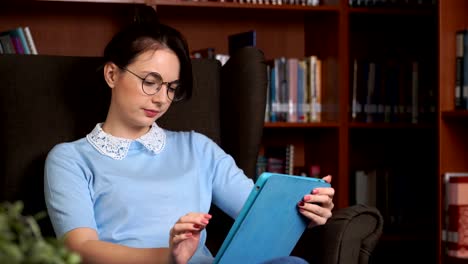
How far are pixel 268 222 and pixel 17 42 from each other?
69.2 inches

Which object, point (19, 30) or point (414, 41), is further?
point (414, 41)

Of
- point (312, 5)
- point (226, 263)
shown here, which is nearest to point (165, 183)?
point (226, 263)

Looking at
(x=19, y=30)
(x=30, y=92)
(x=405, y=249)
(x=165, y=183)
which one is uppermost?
(x=19, y=30)

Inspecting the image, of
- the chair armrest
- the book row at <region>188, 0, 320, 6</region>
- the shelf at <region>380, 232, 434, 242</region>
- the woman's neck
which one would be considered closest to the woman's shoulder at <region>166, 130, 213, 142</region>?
the woman's neck

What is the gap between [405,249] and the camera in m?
3.37

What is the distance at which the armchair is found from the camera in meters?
1.81

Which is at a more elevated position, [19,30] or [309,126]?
[19,30]

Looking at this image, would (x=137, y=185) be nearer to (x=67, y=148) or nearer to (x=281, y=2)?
(x=67, y=148)

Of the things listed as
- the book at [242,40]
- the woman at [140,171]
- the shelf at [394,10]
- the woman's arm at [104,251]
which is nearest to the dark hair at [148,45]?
the woman at [140,171]

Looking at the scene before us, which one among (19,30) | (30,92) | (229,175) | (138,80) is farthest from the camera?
(19,30)

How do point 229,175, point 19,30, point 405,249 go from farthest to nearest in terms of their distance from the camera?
point 405,249 < point 19,30 < point 229,175

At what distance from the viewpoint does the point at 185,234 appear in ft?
3.97

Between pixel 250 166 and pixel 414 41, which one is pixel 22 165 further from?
pixel 414 41

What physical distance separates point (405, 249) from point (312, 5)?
3.82ft
